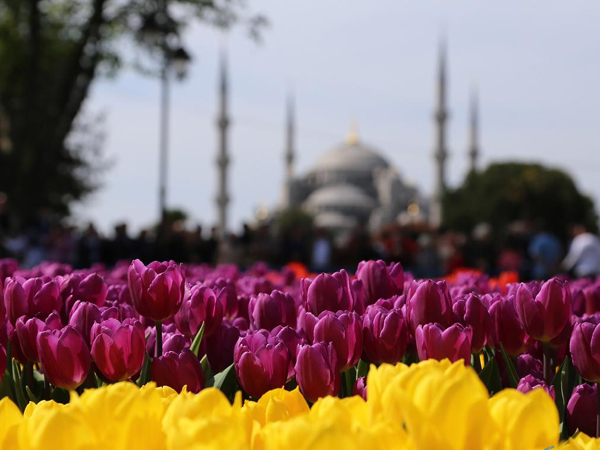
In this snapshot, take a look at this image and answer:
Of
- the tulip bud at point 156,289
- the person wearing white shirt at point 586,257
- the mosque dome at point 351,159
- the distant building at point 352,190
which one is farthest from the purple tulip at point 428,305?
the mosque dome at point 351,159

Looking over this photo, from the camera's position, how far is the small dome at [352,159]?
125688mm

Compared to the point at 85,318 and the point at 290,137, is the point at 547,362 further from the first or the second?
Answer: the point at 290,137

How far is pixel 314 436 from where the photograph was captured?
92 centimetres

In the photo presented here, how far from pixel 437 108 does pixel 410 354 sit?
72323 mm

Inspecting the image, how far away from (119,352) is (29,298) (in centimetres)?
46

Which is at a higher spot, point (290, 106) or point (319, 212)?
point (290, 106)

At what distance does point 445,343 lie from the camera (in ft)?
5.56

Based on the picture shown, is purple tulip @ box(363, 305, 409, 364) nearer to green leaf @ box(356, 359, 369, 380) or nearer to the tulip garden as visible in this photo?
the tulip garden

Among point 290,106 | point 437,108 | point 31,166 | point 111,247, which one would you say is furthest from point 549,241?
point 290,106

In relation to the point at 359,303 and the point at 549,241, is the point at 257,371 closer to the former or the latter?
the point at 359,303

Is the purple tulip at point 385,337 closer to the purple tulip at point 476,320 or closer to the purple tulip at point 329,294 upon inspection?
the purple tulip at point 476,320

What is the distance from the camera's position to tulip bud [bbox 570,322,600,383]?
169 centimetres

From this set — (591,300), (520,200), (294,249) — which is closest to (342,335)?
(591,300)

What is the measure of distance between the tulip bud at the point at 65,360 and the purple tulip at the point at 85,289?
1.69ft
